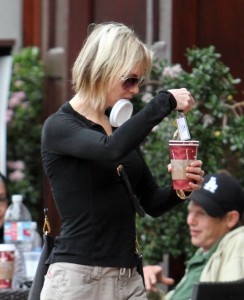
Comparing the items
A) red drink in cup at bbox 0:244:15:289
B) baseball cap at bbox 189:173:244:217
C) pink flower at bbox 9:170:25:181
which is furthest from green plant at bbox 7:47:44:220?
red drink in cup at bbox 0:244:15:289

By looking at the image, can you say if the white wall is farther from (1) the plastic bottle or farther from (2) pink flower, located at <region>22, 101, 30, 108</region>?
(1) the plastic bottle

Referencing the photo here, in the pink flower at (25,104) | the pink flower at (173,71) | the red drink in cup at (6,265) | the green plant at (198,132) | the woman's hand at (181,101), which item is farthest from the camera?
the pink flower at (25,104)

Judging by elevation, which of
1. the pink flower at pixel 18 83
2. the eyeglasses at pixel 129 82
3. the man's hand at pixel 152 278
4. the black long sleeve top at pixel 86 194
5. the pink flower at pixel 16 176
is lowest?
the pink flower at pixel 16 176

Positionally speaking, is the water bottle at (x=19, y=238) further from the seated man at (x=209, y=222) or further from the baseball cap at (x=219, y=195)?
the baseball cap at (x=219, y=195)

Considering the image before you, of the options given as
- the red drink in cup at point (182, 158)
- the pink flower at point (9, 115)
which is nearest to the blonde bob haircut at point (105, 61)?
the red drink in cup at point (182, 158)

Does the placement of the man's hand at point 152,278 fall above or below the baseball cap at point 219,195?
below

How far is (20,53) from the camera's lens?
8969 millimetres

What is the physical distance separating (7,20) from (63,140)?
570 centimetres

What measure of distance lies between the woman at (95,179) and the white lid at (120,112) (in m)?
0.04

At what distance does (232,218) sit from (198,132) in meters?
0.59

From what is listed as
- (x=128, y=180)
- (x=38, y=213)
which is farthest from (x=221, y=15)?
(x=128, y=180)

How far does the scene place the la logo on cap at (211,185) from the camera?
5.70 meters

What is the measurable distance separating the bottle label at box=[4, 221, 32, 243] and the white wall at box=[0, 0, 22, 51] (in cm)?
336

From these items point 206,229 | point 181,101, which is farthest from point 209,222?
point 181,101
